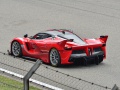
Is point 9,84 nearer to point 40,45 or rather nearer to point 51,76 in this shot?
point 51,76

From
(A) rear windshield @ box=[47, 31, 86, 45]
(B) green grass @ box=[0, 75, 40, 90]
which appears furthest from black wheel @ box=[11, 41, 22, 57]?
(B) green grass @ box=[0, 75, 40, 90]

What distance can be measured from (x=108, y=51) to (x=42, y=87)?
5.64 meters

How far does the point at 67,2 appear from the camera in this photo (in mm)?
28312

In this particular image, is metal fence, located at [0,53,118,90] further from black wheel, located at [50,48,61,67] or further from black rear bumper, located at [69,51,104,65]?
black rear bumper, located at [69,51,104,65]

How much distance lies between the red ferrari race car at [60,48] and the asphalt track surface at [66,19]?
531 millimetres

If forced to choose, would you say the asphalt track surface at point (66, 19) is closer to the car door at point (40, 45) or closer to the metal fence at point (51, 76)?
the car door at point (40, 45)

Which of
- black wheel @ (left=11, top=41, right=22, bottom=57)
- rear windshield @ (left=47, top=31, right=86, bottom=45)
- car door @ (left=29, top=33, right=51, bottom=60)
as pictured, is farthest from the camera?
black wheel @ (left=11, top=41, right=22, bottom=57)

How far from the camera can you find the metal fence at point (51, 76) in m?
13.9

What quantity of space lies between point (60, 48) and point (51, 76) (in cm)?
177

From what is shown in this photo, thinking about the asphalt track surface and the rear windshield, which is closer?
the rear windshield

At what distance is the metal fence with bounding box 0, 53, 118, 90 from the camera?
1386 centimetres

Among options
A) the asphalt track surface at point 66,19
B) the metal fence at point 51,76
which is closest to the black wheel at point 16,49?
the metal fence at point 51,76

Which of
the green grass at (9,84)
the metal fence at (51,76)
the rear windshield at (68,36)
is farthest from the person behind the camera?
the rear windshield at (68,36)

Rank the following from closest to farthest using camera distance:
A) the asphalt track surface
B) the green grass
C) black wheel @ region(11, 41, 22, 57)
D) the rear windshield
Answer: the green grass
the rear windshield
black wheel @ region(11, 41, 22, 57)
the asphalt track surface
